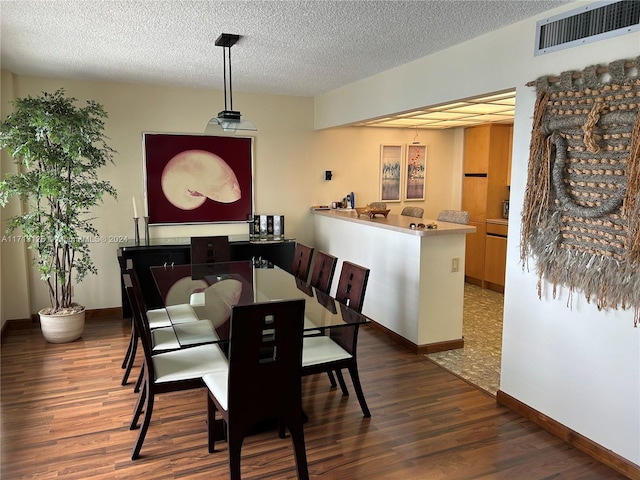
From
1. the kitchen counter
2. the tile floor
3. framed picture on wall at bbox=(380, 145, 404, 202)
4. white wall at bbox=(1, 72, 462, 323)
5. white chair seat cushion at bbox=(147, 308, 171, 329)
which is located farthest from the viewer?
framed picture on wall at bbox=(380, 145, 404, 202)

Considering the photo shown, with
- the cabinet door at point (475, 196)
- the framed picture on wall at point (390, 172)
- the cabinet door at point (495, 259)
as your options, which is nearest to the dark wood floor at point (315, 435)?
the cabinet door at point (495, 259)

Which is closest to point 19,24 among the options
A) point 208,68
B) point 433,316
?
point 208,68

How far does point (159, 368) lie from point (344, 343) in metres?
1.12

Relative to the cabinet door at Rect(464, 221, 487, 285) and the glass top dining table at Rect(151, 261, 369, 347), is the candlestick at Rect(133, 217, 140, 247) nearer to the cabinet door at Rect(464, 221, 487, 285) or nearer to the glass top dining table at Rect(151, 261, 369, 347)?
the glass top dining table at Rect(151, 261, 369, 347)

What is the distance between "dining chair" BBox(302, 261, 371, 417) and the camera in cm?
283

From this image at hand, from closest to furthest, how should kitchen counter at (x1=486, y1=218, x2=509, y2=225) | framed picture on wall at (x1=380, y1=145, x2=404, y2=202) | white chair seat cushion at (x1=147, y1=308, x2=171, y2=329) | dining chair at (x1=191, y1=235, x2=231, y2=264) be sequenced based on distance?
white chair seat cushion at (x1=147, y1=308, x2=171, y2=329)
dining chair at (x1=191, y1=235, x2=231, y2=264)
kitchen counter at (x1=486, y1=218, x2=509, y2=225)
framed picture on wall at (x1=380, y1=145, x2=404, y2=202)

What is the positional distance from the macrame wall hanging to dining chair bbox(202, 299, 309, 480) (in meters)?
1.58

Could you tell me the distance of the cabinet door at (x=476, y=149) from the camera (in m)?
6.30

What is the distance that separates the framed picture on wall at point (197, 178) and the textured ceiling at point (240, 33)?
888mm

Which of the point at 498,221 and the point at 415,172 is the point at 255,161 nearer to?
the point at 415,172

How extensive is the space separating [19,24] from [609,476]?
430 cm

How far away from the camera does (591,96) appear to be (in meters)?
2.51

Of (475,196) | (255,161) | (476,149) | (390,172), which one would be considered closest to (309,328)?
(255,161)

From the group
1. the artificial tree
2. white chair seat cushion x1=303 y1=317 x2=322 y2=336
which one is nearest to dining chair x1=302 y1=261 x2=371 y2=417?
white chair seat cushion x1=303 y1=317 x2=322 y2=336
